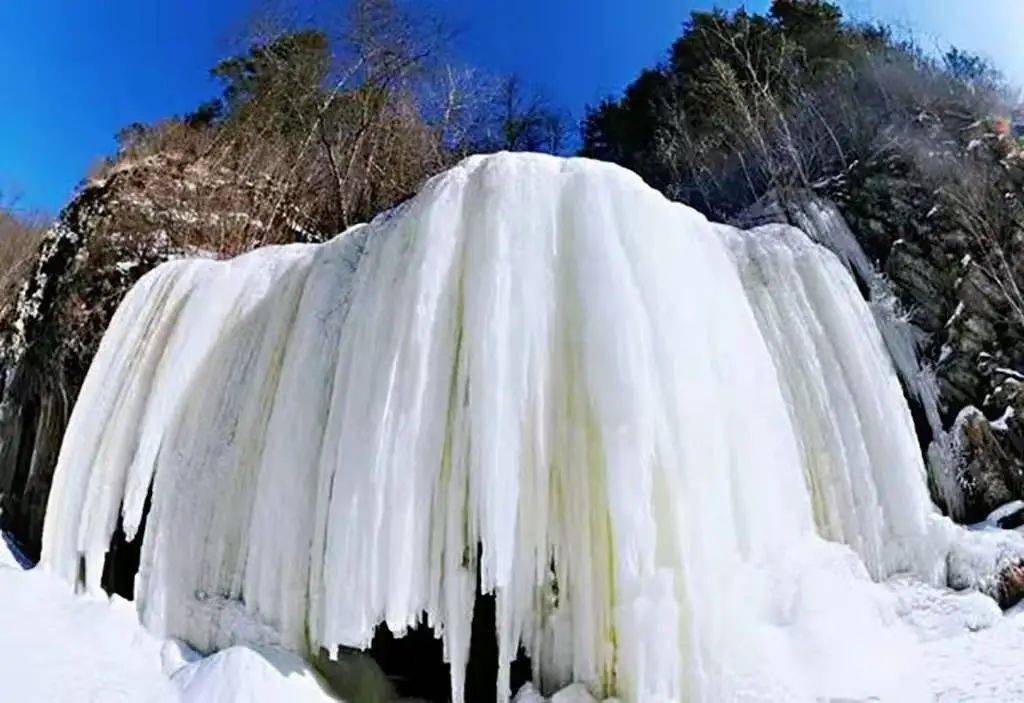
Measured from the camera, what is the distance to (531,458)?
12.4ft

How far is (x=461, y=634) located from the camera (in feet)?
12.2

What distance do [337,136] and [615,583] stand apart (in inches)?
391

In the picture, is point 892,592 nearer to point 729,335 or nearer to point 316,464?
point 729,335

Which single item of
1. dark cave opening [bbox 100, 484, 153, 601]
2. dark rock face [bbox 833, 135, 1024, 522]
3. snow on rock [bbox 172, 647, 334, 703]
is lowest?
snow on rock [bbox 172, 647, 334, 703]

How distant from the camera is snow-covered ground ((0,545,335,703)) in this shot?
378cm

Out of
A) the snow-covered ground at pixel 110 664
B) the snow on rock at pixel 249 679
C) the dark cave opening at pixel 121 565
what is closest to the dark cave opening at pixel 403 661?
the dark cave opening at pixel 121 565

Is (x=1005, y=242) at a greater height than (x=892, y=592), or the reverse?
(x=1005, y=242)

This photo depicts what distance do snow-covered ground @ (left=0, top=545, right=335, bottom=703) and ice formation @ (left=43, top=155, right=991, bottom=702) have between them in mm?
177

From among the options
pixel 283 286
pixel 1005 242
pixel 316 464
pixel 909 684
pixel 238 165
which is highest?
pixel 238 165

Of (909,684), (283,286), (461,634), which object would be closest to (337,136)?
(283,286)

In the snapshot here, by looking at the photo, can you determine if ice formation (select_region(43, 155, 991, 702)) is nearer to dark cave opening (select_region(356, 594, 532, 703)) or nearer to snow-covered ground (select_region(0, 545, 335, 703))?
snow-covered ground (select_region(0, 545, 335, 703))

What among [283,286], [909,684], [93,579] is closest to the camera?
[909,684]

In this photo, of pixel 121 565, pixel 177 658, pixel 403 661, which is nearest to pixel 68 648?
pixel 177 658

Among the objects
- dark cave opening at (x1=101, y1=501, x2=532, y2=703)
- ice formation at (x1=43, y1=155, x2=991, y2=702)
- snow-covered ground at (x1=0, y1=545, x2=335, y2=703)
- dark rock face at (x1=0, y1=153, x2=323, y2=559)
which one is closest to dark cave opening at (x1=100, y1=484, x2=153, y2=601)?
dark cave opening at (x1=101, y1=501, x2=532, y2=703)
